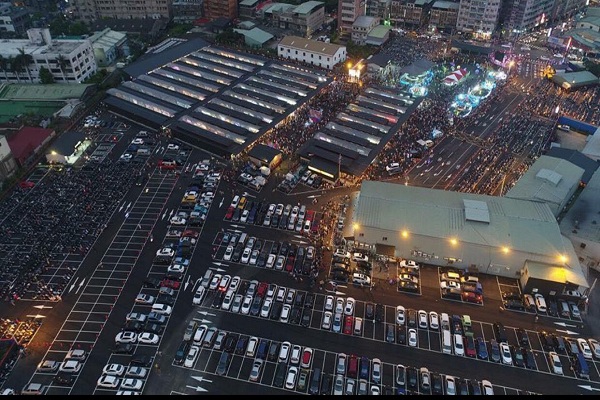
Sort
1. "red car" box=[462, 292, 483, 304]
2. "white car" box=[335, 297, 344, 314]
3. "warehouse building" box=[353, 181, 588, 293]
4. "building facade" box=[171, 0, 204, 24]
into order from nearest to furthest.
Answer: "white car" box=[335, 297, 344, 314] → "red car" box=[462, 292, 483, 304] → "warehouse building" box=[353, 181, 588, 293] → "building facade" box=[171, 0, 204, 24]

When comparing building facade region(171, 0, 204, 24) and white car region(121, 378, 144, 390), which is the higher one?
building facade region(171, 0, 204, 24)

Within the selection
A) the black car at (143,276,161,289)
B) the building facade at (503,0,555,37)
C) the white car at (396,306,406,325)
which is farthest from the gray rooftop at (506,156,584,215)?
the building facade at (503,0,555,37)

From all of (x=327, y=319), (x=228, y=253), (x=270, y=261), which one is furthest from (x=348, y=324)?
(x=228, y=253)

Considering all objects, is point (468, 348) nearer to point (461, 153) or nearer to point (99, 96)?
point (461, 153)

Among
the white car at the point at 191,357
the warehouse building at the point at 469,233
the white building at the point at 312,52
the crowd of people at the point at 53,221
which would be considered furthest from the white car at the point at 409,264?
the white building at the point at 312,52

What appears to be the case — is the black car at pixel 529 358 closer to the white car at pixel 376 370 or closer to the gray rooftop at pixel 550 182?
the white car at pixel 376 370

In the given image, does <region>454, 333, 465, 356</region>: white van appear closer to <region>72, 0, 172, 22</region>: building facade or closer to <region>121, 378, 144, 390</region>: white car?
<region>121, 378, 144, 390</region>: white car
